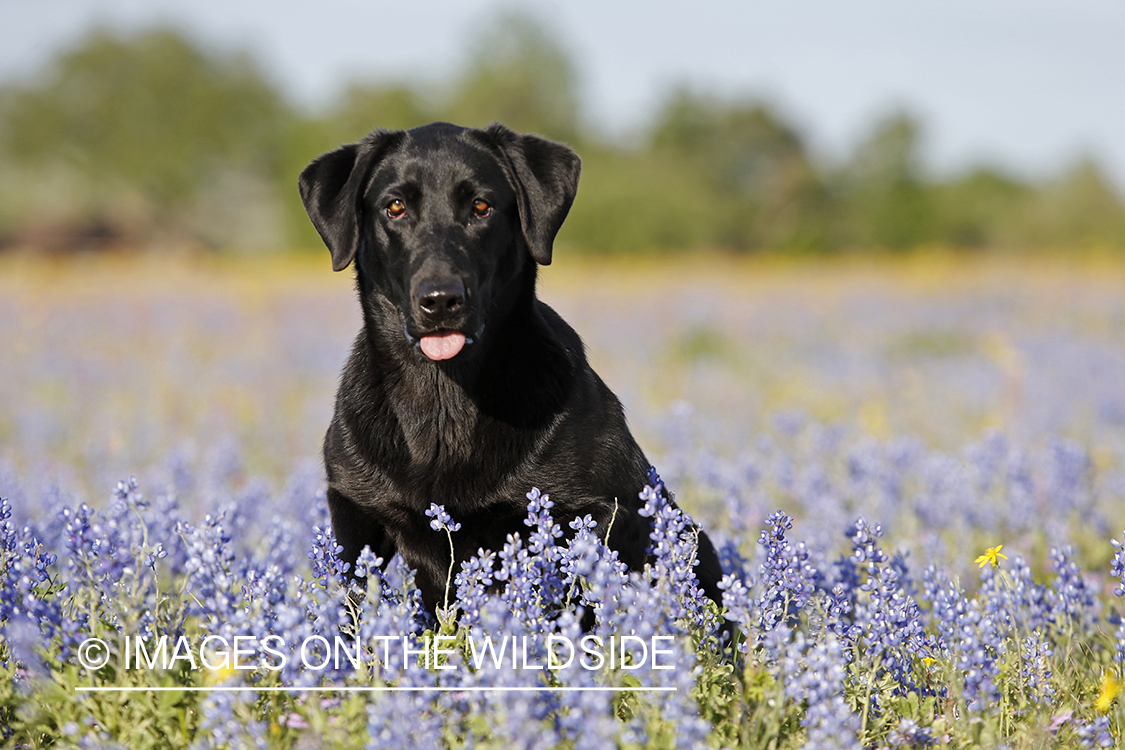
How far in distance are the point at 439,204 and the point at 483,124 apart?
2844 centimetres

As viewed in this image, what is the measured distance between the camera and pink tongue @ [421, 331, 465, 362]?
2686 mm

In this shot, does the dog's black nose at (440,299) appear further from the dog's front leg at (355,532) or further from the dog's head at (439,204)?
the dog's front leg at (355,532)

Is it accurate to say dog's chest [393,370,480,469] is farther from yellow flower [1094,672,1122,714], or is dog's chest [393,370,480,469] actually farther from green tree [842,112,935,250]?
green tree [842,112,935,250]

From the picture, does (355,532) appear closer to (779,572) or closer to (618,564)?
(618,564)

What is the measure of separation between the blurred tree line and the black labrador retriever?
2217 centimetres

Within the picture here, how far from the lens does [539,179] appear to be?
302 cm

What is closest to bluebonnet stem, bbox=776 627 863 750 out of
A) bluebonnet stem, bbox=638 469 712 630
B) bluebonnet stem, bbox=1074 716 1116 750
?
bluebonnet stem, bbox=638 469 712 630

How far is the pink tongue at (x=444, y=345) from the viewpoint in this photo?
8.81 feet

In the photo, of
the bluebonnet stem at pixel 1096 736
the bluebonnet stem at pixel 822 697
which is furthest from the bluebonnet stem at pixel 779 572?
the bluebonnet stem at pixel 1096 736

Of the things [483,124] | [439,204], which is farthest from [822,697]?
[483,124]

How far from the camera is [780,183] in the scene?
119 ft

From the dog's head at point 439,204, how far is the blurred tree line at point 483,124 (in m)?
22.1

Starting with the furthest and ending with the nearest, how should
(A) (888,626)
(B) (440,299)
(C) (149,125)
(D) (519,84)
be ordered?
(C) (149,125)
(D) (519,84)
(B) (440,299)
(A) (888,626)

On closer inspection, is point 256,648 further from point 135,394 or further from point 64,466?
point 135,394
